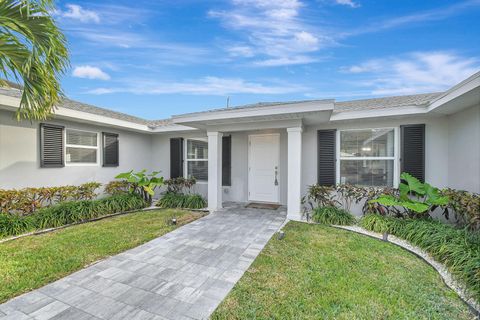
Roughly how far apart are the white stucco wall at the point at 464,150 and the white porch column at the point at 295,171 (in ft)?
12.0

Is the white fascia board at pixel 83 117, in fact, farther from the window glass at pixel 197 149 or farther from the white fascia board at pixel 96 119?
the window glass at pixel 197 149

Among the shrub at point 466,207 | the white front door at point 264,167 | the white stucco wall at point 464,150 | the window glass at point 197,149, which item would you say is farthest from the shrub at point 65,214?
the white stucco wall at point 464,150

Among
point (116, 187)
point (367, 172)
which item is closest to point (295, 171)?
point (367, 172)

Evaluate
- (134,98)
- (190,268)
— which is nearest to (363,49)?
(190,268)

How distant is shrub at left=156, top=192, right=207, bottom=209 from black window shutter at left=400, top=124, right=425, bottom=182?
6317mm

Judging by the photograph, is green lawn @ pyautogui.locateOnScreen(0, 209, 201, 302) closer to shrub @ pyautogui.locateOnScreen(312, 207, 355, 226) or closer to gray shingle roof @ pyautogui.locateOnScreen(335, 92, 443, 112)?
shrub @ pyautogui.locateOnScreen(312, 207, 355, 226)

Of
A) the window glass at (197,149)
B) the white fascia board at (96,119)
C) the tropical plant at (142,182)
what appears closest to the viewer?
the white fascia board at (96,119)

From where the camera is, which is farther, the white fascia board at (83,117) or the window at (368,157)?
the window at (368,157)

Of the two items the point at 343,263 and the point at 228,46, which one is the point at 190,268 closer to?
the point at 343,263

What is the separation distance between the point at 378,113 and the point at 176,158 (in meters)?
7.25

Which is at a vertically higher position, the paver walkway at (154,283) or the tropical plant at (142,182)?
the tropical plant at (142,182)

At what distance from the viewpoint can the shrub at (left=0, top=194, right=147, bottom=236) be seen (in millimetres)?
4852

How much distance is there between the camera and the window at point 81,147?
6.86m

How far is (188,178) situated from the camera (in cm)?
881
